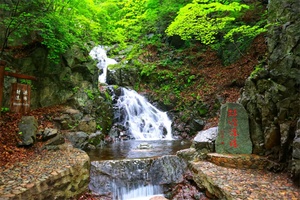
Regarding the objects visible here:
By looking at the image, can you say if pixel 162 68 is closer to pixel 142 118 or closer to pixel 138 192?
pixel 142 118

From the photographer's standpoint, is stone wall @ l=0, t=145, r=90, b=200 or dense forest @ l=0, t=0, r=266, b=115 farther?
dense forest @ l=0, t=0, r=266, b=115

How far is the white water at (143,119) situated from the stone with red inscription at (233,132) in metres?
5.82

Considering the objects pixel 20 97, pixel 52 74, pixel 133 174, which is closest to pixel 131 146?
pixel 133 174

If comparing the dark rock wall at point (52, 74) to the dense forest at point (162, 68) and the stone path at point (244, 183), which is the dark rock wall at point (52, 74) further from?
the stone path at point (244, 183)

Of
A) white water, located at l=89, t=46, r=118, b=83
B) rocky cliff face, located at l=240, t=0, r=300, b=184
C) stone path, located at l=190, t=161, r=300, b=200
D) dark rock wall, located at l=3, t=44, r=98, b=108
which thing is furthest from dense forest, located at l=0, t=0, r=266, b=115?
stone path, located at l=190, t=161, r=300, b=200

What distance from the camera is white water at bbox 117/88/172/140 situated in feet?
41.0

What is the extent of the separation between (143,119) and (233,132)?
7.20 metres

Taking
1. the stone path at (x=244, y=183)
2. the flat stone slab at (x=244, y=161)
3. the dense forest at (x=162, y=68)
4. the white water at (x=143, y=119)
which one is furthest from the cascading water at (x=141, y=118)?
the stone path at (x=244, y=183)

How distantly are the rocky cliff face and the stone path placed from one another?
80cm

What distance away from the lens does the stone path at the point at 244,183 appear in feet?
13.3

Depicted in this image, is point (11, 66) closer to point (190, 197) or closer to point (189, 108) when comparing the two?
point (190, 197)

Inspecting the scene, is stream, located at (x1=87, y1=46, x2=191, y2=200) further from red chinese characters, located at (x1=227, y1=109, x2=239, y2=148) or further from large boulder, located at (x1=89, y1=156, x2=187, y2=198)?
red chinese characters, located at (x1=227, y1=109, x2=239, y2=148)

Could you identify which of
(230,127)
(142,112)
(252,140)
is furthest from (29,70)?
(252,140)

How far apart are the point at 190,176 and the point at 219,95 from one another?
7.71m
